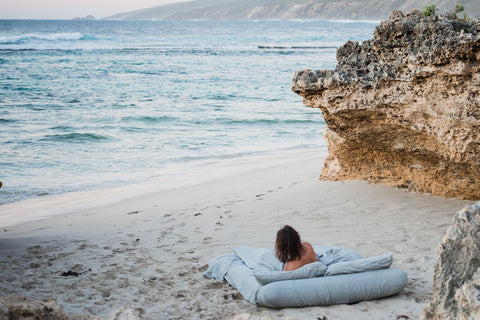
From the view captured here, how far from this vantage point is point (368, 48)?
7281 millimetres

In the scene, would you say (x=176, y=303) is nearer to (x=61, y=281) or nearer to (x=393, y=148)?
(x=61, y=281)

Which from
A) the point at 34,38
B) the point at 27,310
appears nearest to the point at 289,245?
the point at 27,310

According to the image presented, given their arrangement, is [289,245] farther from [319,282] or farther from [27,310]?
[27,310]

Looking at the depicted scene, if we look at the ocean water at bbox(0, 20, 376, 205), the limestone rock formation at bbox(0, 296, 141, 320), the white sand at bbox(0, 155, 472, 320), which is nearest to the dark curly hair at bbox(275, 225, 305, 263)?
the white sand at bbox(0, 155, 472, 320)

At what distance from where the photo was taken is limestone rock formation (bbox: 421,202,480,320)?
11.7ft

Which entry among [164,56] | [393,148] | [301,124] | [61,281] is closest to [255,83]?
[301,124]

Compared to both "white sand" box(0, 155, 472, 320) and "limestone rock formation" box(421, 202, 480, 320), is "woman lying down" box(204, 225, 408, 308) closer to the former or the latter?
"white sand" box(0, 155, 472, 320)

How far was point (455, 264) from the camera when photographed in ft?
12.1

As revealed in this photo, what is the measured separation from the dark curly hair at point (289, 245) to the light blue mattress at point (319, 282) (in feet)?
0.54

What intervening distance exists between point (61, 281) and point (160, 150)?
930cm

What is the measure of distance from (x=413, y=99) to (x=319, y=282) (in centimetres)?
312

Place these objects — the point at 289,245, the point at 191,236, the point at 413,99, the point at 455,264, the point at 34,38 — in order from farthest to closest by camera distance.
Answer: the point at 34,38 → the point at 191,236 → the point at 413,99 → the point at 289,245 → the point at 455,264

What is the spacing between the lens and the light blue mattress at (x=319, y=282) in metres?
5.02

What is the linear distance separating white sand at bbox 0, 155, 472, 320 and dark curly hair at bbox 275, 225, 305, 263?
560 mm
